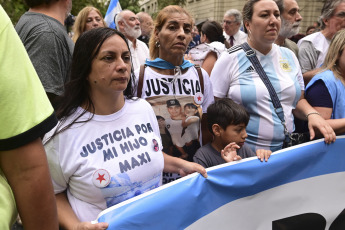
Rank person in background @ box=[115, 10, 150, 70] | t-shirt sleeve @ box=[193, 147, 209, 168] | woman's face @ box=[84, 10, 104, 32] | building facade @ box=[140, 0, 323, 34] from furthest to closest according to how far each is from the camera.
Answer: building facade @ box=[140, 0, 323, 34]
person in background @ box=[115, 10, 150, 70]
woman's face @ box=[84, 10, 104, 32]
t-shirt sleeve @ box=[193, 147, 209, 168]

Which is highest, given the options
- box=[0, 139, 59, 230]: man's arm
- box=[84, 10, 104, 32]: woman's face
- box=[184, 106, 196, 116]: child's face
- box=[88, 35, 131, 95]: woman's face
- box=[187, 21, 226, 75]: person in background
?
box=[84, 10, 104, 32]: woman's face

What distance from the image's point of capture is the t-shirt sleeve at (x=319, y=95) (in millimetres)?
2521

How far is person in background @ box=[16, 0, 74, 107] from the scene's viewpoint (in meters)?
2.33

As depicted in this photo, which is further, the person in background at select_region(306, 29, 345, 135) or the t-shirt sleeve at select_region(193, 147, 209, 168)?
the person in background at select_region(306, 29, 345, 135)

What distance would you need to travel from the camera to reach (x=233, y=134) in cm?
233

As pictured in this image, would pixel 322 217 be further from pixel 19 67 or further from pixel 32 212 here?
pixel 19 67

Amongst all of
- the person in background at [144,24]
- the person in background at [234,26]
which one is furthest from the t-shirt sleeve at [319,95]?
the person in background at [144,24]

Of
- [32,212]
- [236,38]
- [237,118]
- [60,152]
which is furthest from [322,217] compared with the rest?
[236,38]

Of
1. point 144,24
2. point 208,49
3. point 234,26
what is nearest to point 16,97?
point 208,49

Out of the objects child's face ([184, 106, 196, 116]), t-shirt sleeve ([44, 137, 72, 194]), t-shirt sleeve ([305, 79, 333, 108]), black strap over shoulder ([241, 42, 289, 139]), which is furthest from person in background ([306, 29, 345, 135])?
t-shirt sleeve ([44, 137, 72, 194])

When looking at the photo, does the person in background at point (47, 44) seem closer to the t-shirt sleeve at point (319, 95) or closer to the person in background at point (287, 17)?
the t-shirt sleeve at point (319, 95)

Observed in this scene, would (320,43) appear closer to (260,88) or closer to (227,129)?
(260,88)

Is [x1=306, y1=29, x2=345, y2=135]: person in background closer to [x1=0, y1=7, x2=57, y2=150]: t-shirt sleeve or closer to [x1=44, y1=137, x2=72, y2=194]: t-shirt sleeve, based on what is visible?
[x1=44, y1=137, x2=72, y2=194]: t-shirt sleeve

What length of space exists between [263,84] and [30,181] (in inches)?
79.0
